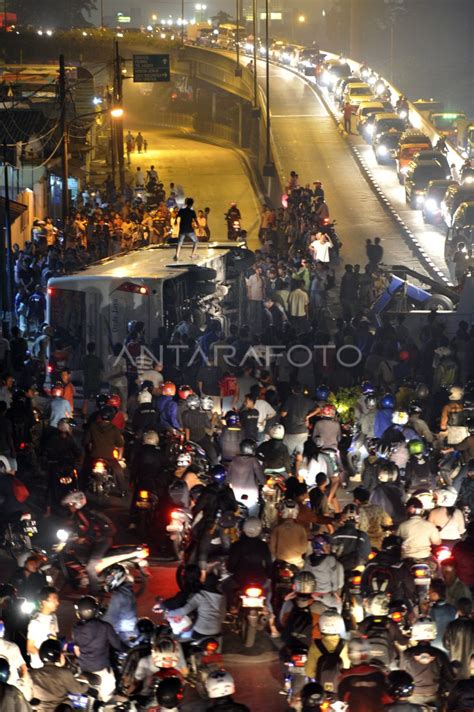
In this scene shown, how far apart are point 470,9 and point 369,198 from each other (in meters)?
89.6

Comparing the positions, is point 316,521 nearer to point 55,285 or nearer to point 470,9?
point 55,285

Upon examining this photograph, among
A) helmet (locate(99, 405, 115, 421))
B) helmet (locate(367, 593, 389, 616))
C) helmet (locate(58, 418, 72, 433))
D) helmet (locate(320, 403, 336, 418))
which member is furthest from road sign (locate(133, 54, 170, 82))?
helmet (locate(367, 593, 389, 616))

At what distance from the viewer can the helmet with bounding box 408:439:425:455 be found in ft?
61.3

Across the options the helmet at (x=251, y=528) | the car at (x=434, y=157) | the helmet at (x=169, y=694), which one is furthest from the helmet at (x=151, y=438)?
the car at (x=434, y=157)

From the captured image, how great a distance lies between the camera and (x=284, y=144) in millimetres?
62156

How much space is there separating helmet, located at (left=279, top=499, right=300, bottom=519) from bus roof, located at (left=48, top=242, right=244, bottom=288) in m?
9.92

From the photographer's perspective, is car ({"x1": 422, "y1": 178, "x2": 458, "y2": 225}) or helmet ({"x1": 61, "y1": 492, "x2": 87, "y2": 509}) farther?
car ({"x1": 422, "y1": 178, "x2": 458, "y2": 225})

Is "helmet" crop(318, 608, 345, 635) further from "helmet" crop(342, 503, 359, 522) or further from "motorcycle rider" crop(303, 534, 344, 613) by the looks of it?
"helmet" crop(342, 503, 359, 522)

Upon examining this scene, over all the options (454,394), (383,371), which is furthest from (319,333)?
(454,394)

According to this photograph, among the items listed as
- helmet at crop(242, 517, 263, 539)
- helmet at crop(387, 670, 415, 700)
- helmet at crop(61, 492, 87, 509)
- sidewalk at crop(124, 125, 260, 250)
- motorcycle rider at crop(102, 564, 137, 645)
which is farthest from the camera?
sidewalk at crop(124, 125, 260, 250)

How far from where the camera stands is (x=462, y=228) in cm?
3984

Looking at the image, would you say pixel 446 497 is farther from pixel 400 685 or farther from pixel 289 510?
pixel 400 685

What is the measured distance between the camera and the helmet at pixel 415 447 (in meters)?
18.7

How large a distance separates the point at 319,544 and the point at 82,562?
3.03 meters
